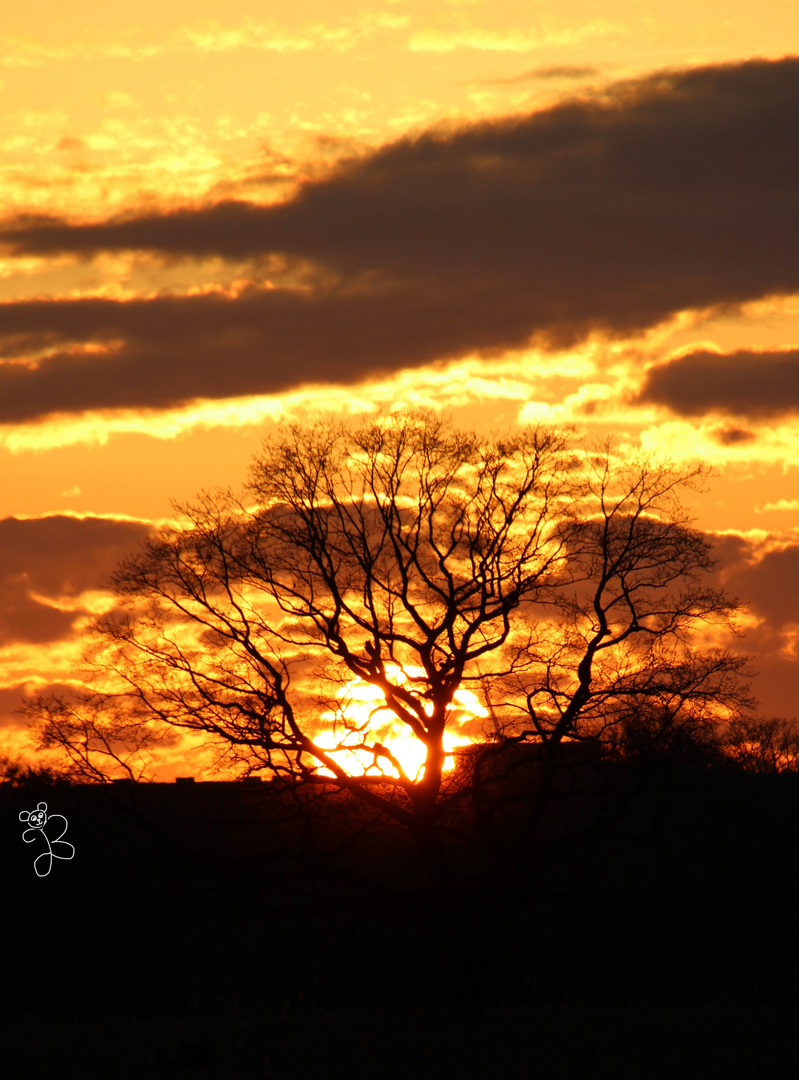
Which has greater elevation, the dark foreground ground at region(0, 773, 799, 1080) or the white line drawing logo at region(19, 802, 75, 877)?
the white line drawing logo at region(19, 802, 75, 877)

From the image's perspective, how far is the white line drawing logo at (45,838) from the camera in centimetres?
3419

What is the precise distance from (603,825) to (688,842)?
1685 cm

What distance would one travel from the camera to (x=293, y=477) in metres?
26.8

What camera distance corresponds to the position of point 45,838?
115ft

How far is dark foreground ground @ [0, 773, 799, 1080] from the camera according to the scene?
1644 centimetres

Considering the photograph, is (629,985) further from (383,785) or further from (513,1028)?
(513,1028)

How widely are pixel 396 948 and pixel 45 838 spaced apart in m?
10.6

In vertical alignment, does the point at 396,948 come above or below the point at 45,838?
below

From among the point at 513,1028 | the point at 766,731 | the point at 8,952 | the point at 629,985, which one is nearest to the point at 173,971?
the point at 8,952

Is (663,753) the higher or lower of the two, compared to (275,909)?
higher

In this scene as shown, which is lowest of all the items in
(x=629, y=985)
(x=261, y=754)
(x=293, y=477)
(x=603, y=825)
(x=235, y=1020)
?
(x=629, y=985)

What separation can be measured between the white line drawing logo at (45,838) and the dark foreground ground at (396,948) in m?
0.28

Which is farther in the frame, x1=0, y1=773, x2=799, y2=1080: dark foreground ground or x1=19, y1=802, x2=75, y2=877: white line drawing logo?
x1=19, y1=802, x2=75, y2=877: white line drawing logo

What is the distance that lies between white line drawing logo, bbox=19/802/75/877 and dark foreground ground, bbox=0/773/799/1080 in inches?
11.2
